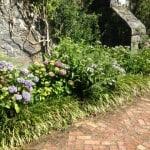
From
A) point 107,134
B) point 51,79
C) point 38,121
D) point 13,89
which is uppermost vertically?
point 13,89

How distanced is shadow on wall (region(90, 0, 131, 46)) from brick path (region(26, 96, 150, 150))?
2969 mm

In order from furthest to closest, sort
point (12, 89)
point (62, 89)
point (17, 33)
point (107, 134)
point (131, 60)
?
point (17, 33), point (131, 60), point (62, 89), point (107, 134), point (12, 89)

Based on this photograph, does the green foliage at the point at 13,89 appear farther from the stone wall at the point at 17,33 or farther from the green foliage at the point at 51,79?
the stone wall at the point at 17,33

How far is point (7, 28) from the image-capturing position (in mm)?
7984

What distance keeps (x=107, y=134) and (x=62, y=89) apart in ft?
3.53

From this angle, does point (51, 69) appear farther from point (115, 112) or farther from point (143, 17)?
point (143, 17)

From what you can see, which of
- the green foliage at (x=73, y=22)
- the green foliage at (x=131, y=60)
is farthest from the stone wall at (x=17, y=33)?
the green foliage at (x=131, y=60)

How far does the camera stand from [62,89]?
20.3 feet

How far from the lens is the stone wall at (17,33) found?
311 inches

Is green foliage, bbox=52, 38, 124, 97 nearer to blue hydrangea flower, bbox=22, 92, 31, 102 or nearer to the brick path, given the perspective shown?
the brick path

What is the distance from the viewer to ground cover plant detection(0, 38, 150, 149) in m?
5.27

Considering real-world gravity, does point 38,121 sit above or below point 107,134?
above

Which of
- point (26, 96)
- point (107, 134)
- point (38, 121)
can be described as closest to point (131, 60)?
point (107, 134)

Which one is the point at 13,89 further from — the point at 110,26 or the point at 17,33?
the point at 110,26
